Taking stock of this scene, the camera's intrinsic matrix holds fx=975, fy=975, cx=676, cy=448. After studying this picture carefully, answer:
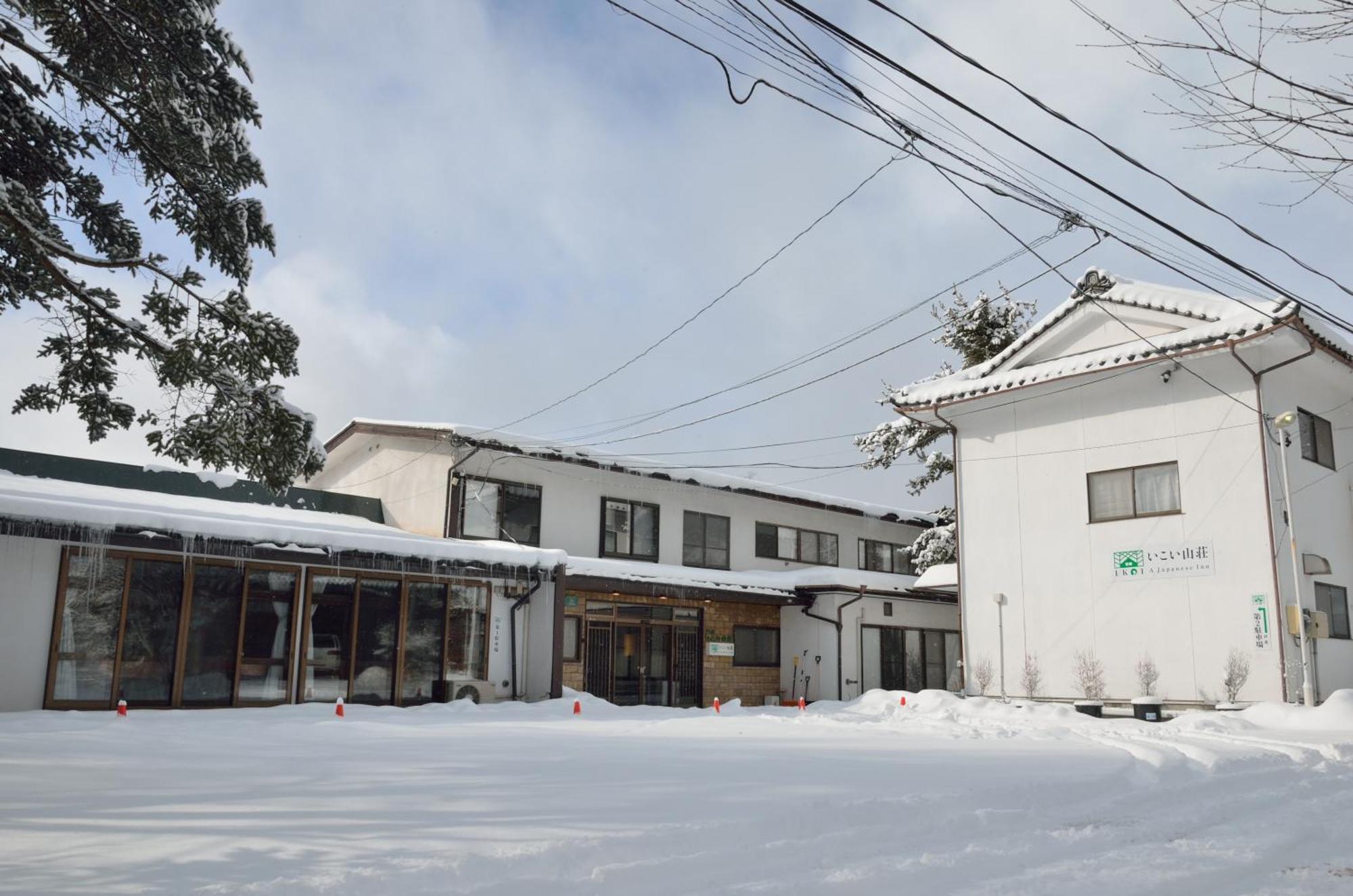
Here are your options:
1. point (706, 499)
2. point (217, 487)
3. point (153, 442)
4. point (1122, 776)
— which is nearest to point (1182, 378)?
point (1122, 776)

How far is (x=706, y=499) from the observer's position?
78.5ft

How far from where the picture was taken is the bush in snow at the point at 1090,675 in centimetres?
1614

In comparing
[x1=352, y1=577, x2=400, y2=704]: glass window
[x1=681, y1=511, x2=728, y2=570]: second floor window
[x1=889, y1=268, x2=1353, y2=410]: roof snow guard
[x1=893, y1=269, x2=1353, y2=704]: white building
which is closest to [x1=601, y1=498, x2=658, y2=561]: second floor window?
[x1=681, y1=511, x2=728, y2=570]: second floor window

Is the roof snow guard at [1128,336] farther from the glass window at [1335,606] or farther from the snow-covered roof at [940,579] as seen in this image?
the snow-covered roof at [940,579]

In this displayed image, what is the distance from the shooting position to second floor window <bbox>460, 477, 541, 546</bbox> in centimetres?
1972

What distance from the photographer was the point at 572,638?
2011cm

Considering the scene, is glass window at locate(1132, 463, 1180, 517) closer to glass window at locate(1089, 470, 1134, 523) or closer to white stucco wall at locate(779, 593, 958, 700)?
glass window at locate(1089, 470, 1134, 523)

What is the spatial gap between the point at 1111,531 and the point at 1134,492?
29.5 inches

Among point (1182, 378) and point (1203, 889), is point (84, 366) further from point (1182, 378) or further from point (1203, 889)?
point (1182, 378)

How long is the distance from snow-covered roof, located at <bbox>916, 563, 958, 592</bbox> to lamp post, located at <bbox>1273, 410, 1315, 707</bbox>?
706cm

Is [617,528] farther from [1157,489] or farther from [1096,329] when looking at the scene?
[1157,489]

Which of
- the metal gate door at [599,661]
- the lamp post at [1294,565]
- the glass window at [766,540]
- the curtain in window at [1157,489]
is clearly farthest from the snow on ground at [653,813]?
the glass window at [766,540]

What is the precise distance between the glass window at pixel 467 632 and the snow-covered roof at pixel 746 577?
187 cm

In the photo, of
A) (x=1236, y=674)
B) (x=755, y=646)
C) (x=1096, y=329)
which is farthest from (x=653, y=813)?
(x=755, y=646)
